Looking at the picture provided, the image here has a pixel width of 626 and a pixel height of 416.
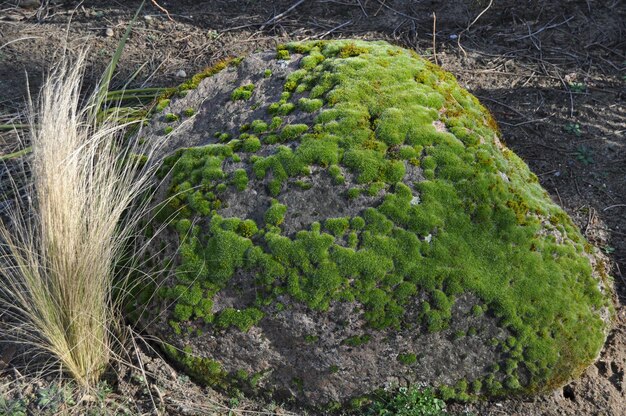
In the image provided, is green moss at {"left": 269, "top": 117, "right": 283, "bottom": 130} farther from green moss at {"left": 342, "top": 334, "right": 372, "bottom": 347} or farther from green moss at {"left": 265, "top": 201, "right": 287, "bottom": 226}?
green moss at {"left": 342, "top": 334, "right": 372, "bottom": 347}

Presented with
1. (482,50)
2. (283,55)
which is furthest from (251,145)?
(482,50)

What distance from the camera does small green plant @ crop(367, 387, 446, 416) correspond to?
3.08 meters

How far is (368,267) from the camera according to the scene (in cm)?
311

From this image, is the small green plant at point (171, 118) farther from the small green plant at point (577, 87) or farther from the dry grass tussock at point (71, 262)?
the small green plant at point (577, 87)

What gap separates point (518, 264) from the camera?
3160 millimetres

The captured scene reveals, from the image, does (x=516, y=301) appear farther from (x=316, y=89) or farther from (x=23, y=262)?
(x=23, y=262)

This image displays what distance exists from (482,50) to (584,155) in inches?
54.9

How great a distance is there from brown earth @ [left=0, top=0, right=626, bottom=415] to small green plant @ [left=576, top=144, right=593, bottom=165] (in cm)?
1

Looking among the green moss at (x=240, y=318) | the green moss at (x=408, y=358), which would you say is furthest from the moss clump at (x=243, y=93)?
the green moss at (x=408, y=358)

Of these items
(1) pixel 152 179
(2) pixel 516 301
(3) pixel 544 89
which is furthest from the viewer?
(3) pixel 544 89

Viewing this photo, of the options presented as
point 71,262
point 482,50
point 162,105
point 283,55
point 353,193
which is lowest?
point 482,50

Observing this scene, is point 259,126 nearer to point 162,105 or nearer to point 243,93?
point 243,93

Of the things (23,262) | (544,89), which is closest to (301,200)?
(23,262)

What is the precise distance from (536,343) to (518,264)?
0.38 m
